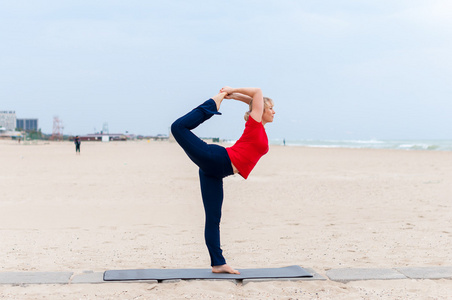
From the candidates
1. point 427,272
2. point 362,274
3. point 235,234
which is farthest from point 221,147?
point 235,234

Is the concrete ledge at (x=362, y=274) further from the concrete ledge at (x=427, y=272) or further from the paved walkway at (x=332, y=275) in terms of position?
the concrete ledge at (x=427, y=272)

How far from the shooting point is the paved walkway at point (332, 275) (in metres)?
4.52

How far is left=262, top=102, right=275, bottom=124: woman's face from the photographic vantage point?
4543 mm

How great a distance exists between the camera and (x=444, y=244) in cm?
636

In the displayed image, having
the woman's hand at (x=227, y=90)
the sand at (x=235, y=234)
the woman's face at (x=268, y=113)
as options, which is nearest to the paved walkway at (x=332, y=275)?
the sand at (x=235, y=234)

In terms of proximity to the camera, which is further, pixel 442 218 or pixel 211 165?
pixel 442 218

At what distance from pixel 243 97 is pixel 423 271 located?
271cm

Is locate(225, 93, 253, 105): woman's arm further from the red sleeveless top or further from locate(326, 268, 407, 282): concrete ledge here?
locate(326, 268, 407, 282): concrete ledge

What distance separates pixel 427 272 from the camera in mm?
4836

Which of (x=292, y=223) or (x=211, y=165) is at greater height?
(x=211, y=165)

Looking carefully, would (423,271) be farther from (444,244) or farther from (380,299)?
(444,244)

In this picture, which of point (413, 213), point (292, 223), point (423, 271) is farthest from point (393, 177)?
point (423, 271)

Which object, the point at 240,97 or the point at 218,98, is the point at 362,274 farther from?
the point at 218,98

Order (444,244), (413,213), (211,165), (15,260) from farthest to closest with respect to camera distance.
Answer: (413,213) → (444,244) → (15,260) → (211,165)
